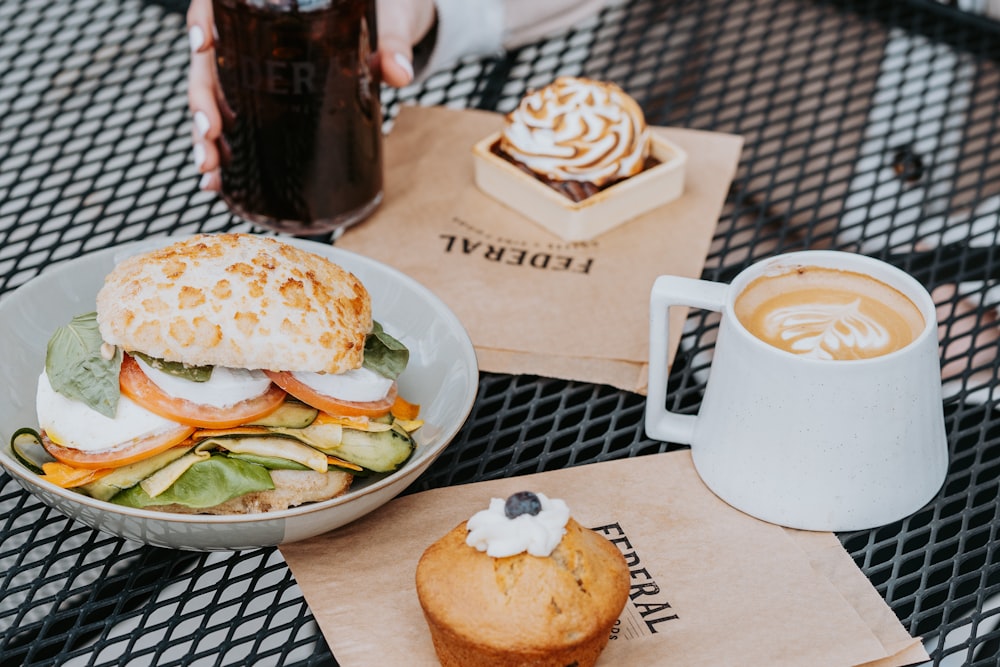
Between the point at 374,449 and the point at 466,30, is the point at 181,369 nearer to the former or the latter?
the point at 374,449

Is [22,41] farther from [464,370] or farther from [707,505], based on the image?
[707,505]

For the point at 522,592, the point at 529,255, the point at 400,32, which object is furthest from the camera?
the point at 400,32

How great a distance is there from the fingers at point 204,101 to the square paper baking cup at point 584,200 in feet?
A: 1.05

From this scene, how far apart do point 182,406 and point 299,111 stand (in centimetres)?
45

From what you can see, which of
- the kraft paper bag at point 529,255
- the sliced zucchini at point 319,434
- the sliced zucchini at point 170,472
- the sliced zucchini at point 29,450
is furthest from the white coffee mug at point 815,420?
the sliced zucchini at point 29,450

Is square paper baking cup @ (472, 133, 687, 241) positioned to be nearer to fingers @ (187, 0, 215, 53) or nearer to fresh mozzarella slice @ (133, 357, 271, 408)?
fingers @ (187, 0, 215, 53)

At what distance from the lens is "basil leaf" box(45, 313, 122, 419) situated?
0.91 meters

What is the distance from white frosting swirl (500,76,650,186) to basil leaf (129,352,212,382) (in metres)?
0.61

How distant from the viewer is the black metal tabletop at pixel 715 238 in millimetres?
927

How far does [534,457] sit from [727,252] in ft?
1.43

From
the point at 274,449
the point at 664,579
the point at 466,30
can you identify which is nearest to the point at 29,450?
the point at 274,449

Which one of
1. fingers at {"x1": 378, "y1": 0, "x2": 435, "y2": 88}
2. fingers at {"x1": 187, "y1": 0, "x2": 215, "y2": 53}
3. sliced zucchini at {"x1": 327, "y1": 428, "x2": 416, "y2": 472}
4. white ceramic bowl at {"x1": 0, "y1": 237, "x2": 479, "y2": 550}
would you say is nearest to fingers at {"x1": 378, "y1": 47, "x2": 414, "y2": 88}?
fingers at {"x1": 378, "y1": 0, "x2": 435, "y2": 88}

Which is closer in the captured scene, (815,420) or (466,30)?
(815,420)

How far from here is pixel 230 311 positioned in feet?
2.98
